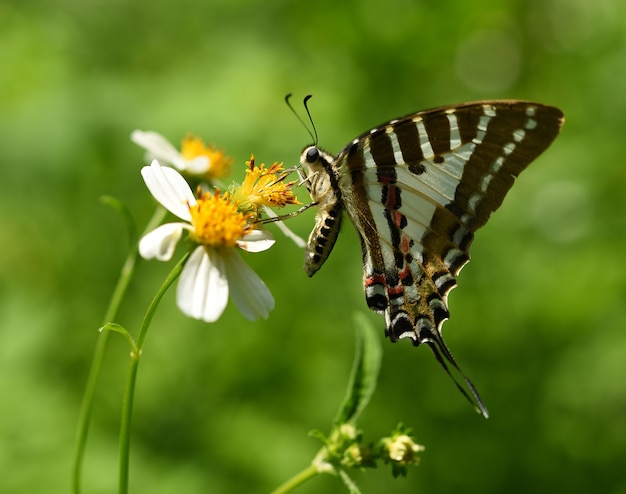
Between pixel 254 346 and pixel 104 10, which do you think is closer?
pixel 254 346

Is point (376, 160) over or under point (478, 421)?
over

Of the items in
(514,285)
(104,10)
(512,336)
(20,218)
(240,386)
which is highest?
(104,10)

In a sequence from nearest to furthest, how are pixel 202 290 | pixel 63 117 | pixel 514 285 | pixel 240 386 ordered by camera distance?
pixel 202 290
pixel 63 117
pixel 240 386
pixel 514 285

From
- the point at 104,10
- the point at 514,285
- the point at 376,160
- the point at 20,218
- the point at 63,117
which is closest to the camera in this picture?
the point at 376,160

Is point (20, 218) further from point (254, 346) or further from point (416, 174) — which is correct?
point (416, 174)

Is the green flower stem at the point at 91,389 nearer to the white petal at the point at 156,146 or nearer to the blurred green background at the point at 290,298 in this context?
the white petal at the point at 156,146

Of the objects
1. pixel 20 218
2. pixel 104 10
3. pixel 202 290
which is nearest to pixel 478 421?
pixel 202 290

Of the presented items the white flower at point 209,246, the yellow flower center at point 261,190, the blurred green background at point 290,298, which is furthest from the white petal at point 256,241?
the blurred green background at point 290,298

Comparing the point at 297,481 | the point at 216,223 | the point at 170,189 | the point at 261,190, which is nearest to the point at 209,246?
the point at 216,223
